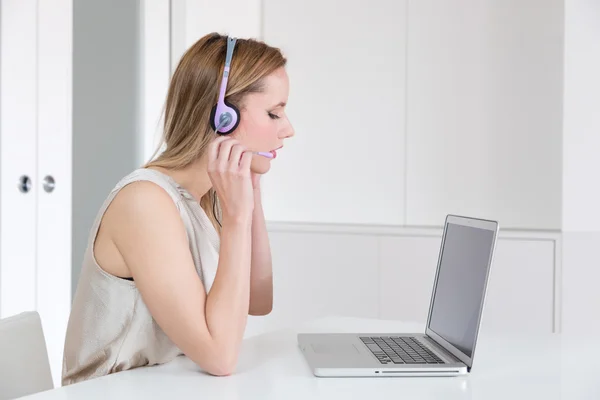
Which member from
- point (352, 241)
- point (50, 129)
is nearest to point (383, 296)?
point (352, 241)

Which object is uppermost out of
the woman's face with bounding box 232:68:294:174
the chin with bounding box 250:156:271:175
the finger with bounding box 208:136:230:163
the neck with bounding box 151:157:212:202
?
the woman's face with bounding box 232:68:294:174

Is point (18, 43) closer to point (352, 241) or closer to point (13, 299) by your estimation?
point (13, 299)

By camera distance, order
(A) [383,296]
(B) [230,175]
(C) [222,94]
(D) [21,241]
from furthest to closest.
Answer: (D) [21,241] < (A) [383,296] < (C) [222,94] < (B) [230,175]

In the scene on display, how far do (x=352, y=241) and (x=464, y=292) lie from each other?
5.93 ft


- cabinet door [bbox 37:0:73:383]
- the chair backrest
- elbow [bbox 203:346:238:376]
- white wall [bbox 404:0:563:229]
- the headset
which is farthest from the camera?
cabinet door [bbox 37:0:73:383]

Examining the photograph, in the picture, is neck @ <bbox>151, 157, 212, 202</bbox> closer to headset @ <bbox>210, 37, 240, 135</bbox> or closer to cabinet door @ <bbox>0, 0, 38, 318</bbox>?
headset @ <bbox>210, 37, 240, 135</bbox>

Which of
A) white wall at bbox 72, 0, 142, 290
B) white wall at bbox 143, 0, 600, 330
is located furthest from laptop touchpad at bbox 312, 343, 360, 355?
white wall at bbox 72, 0, 142, 290

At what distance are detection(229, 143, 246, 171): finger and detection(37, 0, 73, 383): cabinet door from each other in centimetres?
206

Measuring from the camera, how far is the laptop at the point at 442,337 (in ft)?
4.54

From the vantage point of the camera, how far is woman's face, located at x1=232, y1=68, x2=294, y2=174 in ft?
5.51

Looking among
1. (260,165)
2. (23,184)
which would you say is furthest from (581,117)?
(23,184)

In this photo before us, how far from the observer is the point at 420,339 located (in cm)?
169

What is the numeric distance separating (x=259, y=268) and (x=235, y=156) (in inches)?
19.7

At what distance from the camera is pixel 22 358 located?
1.52 m
